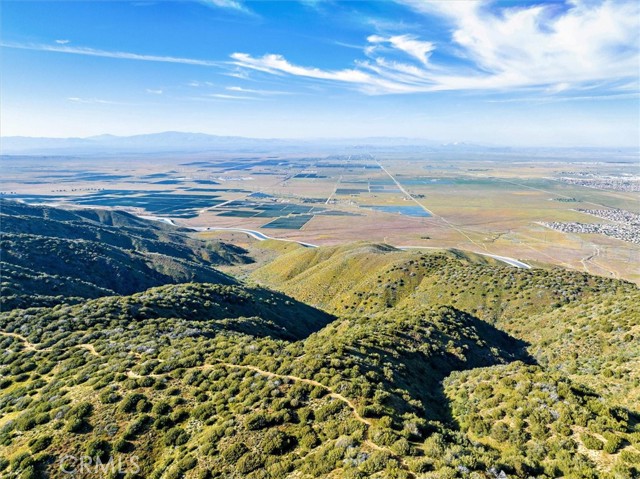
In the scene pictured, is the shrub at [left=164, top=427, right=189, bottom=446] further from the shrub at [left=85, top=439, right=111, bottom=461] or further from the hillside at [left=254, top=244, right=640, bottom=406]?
the hillside at [left=254, top=244, right=640, bottom=406]

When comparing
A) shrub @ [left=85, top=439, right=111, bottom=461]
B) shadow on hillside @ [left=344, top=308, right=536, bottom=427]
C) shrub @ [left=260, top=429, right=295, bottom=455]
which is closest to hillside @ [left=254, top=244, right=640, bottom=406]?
shadow on hillside @ [left=344, top=308, right=536, bottom=427]

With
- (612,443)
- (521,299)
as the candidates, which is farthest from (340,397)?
(521,299)

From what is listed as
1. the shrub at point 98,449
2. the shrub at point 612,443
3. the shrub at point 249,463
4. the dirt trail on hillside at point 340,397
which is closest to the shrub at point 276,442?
the shrub at point 249,463

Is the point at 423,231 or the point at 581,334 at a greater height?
the point at 581,334

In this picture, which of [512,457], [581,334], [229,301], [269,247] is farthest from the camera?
[269,247]

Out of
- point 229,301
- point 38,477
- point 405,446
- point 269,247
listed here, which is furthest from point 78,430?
point 269,247

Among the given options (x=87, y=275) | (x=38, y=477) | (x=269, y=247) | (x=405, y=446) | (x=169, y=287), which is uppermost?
(x=405, y=446)

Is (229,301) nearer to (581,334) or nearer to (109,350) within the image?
(109,350)
